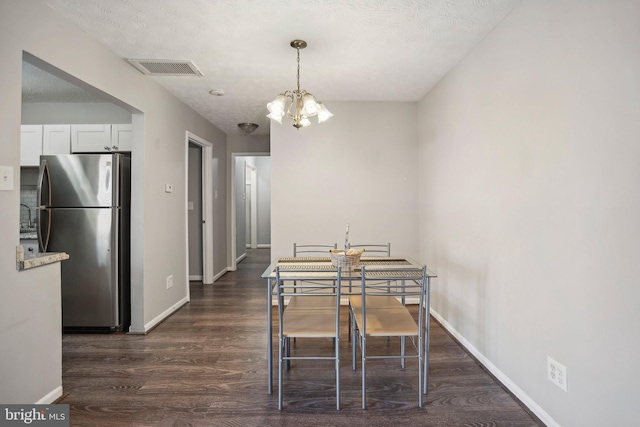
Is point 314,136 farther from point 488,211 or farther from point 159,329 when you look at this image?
point 159,329

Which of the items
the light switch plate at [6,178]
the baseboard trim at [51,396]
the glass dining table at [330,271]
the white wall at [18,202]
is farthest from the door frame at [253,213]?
the light switch plate at [6,178]

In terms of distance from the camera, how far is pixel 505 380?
2178 millimetres

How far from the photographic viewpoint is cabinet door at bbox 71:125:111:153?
3.51 meters

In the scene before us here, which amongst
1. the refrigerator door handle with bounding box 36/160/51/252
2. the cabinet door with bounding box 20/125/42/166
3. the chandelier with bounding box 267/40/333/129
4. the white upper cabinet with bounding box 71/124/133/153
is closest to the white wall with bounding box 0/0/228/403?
the white upper cabinet with bounding box 71/124/133/153

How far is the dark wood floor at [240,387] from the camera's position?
1878 millimetres

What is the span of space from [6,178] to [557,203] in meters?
2.85

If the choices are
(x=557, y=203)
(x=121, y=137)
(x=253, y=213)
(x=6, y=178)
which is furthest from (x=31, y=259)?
(x=253, y=213)

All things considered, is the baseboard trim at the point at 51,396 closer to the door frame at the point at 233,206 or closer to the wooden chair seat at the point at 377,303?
the wooden chair seat at the point at 377,303

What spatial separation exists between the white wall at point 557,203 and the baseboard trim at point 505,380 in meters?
0.04

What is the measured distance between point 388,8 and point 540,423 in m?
2.56

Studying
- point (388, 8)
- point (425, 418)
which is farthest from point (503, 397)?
point (388, 8)

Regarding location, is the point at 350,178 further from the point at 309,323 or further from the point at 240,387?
the point at 240,387

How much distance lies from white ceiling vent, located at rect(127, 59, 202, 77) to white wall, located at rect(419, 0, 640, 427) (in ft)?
7.65

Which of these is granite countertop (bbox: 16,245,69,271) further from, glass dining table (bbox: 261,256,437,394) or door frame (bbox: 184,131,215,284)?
door frame (bbox: 184,131,215,284)
